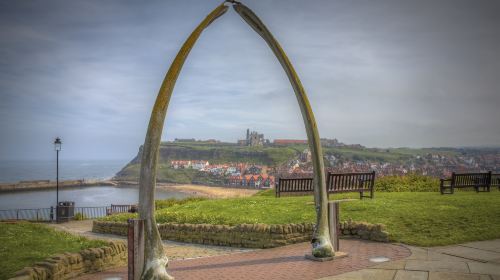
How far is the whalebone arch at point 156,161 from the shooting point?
6.16m

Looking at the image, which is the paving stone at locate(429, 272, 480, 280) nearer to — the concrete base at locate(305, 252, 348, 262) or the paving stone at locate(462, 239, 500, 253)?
the concrete base at locate(305, 252, 348, 262)

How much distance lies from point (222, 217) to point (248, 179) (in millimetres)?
68889

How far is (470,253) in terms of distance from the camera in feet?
24.9

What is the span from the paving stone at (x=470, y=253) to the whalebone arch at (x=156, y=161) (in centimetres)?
245

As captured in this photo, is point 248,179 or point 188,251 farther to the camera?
point 248,179

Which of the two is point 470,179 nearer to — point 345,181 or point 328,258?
point 345,181

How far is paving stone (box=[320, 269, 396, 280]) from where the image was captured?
20.7 ft

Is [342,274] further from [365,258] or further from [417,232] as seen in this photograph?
[417,232]

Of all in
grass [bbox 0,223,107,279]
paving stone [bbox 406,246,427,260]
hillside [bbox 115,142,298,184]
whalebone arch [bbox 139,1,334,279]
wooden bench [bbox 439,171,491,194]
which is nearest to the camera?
whalebone arch [bbox 139,1,334,279]

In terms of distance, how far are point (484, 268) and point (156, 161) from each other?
5787mm

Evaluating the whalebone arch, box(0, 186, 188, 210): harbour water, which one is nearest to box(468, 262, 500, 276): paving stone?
the whalebone arch

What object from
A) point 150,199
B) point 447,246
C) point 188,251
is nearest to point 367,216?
point 447,246

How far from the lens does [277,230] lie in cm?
949

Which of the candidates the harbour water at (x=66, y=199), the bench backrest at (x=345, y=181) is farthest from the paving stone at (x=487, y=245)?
the harbour water at (x=66, y=199)
